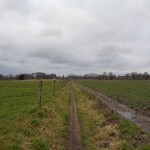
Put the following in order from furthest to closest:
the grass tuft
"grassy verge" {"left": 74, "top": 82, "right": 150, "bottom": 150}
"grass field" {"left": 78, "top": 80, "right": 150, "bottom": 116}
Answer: "grass field" {"left": 78, "top": 80, "right": 150, "bottom": 116}
"grassy verge" {"left": 74, "top": 82, "right": 150, "bottom": 150}
the grass tuft

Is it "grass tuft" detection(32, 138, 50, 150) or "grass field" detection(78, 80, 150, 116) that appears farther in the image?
"grass field" detection(78, 80, 150, 116)

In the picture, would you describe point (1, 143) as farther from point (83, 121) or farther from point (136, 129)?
point (136, 129)

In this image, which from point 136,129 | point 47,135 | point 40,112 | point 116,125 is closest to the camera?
point 47,135

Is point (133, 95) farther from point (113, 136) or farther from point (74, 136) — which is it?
point (74, 136)

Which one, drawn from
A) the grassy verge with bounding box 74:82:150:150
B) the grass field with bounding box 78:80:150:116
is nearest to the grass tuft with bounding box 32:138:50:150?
the grassy verge with bounding box 74:82:150:150

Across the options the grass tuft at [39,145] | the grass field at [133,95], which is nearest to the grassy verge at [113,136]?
the grass tuft at [39,145]

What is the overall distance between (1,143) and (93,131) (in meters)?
5.05

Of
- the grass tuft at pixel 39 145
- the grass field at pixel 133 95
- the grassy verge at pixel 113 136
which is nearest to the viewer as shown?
the grass tuft at pixel 39 145

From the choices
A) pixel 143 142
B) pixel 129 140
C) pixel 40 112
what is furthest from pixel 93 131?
pixel 40 112

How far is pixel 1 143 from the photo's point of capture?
6.98 metres

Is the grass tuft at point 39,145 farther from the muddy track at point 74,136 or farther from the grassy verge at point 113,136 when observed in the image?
the grassy verge at point 113,136

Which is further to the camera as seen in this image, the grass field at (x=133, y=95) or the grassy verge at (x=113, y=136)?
the grass field at (x=133, y=95)

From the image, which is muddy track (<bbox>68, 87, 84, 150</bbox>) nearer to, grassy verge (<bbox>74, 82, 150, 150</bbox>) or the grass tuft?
grassy verge (<bbox>74, 82, 150, 150</bbox>)

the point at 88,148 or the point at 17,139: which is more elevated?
the point at 17,139
